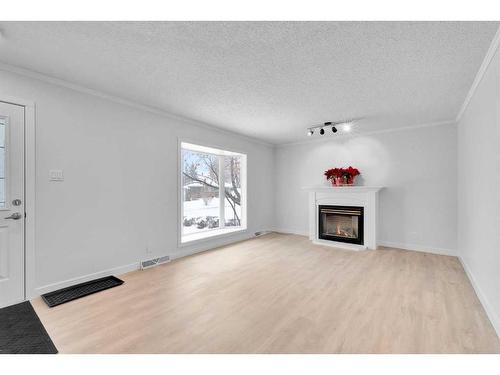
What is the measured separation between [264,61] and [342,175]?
134 inches

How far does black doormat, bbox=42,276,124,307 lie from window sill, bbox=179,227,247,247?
46.4 inches

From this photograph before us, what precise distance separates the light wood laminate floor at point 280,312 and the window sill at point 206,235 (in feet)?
1.88

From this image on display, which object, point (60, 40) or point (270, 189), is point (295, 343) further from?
point (270, 189)

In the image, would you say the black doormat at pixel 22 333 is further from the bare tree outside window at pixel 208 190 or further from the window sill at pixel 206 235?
the bare tree outside window at pixel 208 190

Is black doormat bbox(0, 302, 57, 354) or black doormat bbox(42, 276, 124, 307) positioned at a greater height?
black doormat bbox(42, 276, 124, 307)

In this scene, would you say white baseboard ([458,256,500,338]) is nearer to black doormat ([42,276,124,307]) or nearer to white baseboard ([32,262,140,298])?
black doormat ([42,276,124,307])

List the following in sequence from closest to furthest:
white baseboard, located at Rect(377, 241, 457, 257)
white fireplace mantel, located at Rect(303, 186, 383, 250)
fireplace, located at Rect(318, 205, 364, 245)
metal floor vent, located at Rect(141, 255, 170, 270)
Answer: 1. metal floor vent, located at Rect(141, 255, 170, 270)
2. white baseboard, located at Rect(377, 241, 457, 257)
3. white fireplace mantel, located at Rect(303, 186, 383, 250)
4. fireplace, located at Rect(318, 205, 364, 245)

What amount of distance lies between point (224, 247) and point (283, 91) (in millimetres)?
3029

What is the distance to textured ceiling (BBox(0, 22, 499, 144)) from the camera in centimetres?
172

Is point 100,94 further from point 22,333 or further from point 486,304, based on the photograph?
point 486,304

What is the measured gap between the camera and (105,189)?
2951mm

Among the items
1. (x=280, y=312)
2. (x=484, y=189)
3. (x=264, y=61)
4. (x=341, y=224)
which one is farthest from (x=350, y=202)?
(x=264, y=61)

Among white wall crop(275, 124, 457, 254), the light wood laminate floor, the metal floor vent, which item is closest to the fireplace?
white wall crop(275, 124, 457, 254)
